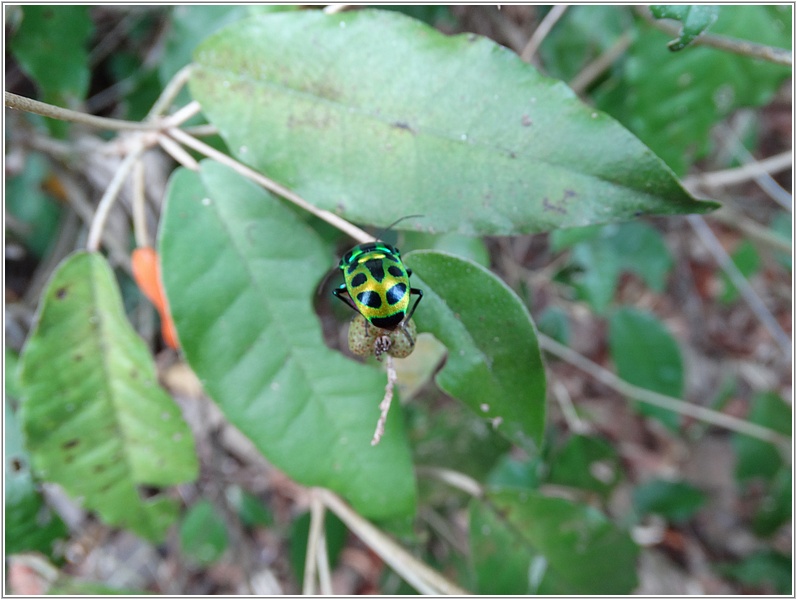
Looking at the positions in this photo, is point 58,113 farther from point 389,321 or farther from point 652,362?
point 652,362

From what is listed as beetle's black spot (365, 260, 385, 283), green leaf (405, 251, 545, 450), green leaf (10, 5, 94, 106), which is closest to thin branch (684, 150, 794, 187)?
green leaf (405, 251, 545, 450)

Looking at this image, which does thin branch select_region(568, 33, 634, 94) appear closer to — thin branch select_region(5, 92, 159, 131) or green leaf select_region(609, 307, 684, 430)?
green leaf select_region(609, 307, 684, 430)

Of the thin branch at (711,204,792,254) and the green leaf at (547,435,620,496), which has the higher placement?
the thin branch at (711,204,792,254)

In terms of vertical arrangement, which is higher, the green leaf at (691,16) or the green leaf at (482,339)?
the green leaf at (691,16)

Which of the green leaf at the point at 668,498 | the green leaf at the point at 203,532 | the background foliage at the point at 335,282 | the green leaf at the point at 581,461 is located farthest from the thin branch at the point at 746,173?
the green leaf at the point at 203,532

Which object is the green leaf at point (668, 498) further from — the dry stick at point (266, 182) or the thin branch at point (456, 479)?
the dry stick at point (266, 182)

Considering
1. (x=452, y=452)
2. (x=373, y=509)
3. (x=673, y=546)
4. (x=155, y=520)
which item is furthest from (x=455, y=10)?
(x=673, y=546)
